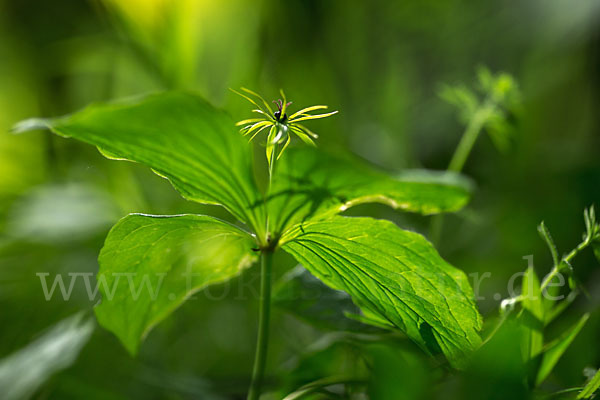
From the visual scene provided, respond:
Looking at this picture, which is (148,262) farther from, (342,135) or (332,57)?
(332,57)

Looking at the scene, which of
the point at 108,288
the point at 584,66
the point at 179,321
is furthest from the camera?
the point at 584,66

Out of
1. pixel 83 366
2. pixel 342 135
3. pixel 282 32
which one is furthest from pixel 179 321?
pixel 282 32

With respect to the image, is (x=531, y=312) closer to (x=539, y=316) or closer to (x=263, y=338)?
(x=539, y=316)

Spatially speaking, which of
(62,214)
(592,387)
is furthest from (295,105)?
(592,387)

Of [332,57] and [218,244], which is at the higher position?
[332,57]

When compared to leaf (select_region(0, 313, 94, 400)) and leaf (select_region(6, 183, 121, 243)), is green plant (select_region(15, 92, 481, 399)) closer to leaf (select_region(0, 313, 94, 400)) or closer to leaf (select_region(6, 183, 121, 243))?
leaf (select_region(0, 313, 94, 400))

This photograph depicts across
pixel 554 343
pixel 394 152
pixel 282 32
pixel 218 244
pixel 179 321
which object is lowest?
pixel 554 343

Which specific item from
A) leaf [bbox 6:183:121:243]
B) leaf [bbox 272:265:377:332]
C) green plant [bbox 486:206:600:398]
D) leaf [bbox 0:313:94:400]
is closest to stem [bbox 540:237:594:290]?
green plant [bbox 486:206:600:398]
